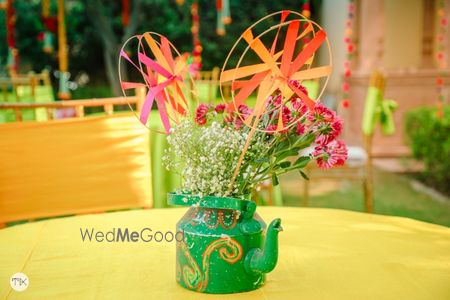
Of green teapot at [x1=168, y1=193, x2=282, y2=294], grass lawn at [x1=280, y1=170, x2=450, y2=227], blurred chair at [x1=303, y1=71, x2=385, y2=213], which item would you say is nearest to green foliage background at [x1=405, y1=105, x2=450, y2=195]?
grass lawn at [x1=280, y1=170, x2=450, y2=227]

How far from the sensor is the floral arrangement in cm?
109

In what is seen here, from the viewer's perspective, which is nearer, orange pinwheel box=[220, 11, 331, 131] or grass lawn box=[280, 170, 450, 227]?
orange pinwheel box=[220, 11, 331, 131]

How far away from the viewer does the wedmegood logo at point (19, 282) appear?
43.9 inches

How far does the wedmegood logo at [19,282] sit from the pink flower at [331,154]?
55cm

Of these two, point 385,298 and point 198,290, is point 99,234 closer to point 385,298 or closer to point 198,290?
point 198,290

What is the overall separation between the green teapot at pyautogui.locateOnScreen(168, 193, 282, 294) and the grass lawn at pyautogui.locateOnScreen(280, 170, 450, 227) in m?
3.62

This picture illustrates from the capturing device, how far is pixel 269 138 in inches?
44.6

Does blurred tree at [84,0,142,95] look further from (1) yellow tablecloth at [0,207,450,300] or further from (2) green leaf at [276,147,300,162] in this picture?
(2) green leaf at [276,147,300,162]

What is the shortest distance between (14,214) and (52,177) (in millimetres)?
148

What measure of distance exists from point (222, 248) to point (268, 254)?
0.26 feet

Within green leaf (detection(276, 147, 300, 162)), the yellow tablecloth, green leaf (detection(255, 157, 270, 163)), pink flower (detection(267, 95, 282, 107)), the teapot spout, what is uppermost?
pink flower (detection(267, 95, 282, 107))

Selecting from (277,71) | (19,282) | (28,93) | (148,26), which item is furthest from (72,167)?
(148,26)

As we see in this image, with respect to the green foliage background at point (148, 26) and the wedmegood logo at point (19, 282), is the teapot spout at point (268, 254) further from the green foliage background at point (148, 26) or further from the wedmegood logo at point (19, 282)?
the green foliage background at point (148, 26)

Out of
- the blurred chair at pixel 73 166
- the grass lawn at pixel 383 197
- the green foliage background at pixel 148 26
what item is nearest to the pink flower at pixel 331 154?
the blurred chair at pixel 73 166
